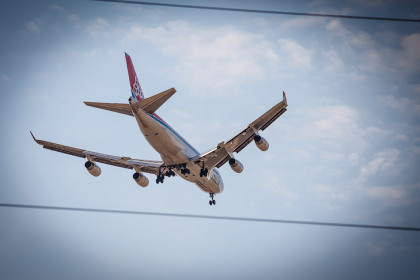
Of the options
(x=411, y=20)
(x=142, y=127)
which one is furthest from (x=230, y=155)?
(x=411, y=20)

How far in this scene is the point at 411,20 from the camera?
13695 mm

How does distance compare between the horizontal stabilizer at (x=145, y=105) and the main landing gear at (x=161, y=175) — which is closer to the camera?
the horizontal stabilizer at (x=145, y=105)

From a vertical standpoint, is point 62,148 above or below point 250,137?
below

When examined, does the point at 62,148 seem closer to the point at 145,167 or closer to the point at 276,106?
the point at 145,167

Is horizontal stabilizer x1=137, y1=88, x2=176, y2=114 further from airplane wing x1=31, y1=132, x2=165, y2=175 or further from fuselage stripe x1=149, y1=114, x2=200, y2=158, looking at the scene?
airplane wing x1=31, y1=132, x2=165, y2=175

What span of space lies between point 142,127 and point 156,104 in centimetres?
173

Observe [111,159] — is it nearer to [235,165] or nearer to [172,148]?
[172,148]

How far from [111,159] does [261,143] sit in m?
11.0

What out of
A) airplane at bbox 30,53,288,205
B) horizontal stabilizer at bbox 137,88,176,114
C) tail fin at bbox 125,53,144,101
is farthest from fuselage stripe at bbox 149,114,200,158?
tail fin at bbox 125,53,144,101

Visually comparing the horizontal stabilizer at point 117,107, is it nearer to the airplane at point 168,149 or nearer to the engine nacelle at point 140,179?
the airplane at point 168,149

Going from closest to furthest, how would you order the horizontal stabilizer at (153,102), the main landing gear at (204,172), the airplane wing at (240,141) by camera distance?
the horizontal stabilizer at (153,102), the airplane wing at (240,141), the main landing gear at (204,172)

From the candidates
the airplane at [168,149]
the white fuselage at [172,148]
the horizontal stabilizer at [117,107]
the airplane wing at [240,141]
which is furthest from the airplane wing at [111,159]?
the horizontal stabilizer at [117,107]

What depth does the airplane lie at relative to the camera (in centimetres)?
2880

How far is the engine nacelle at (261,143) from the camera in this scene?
32.1m
